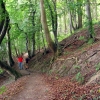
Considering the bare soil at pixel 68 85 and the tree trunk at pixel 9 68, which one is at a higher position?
the bare soil at pixel 68 85

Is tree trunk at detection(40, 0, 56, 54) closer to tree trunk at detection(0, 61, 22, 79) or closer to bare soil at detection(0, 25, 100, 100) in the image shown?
bare soil at detection(0, 25, 100, 100)

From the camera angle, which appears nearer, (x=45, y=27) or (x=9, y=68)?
(x=45, y=27)

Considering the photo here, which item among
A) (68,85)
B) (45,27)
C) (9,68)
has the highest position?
(45,27)

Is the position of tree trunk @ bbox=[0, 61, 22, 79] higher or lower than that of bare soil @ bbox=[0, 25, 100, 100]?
lower

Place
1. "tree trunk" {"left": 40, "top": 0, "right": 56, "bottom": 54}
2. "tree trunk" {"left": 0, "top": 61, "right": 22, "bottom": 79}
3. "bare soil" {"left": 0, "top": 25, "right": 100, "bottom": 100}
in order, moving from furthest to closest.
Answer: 1. "tree trunk" {"left": 0, "top": 61, "right": 22, "bottom": 79}
2. "tree trunk" {"left": 40, "top": 0, "right": 56, "bottom": 54}
3. "bare soil" {"left": 0, "top": 25, "right": 100, "bottom": 100}

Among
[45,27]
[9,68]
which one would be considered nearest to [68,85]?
[45,27]

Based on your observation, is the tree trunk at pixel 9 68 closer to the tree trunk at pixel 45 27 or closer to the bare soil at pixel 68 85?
the bare soil at pixel 68 85

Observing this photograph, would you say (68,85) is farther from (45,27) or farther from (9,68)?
(9,68)

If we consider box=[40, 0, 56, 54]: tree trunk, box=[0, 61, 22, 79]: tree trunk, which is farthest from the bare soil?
box=[0, 61, 22, 79]: tree trunk

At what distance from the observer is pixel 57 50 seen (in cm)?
1819

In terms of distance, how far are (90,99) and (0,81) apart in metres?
18.7

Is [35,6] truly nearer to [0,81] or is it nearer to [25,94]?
[0,81]

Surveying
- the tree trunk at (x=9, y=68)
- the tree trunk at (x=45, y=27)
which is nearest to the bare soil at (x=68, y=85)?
the tree trunk at (x=45, y=27)

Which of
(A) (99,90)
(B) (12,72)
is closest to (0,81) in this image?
(B) (12,72)
